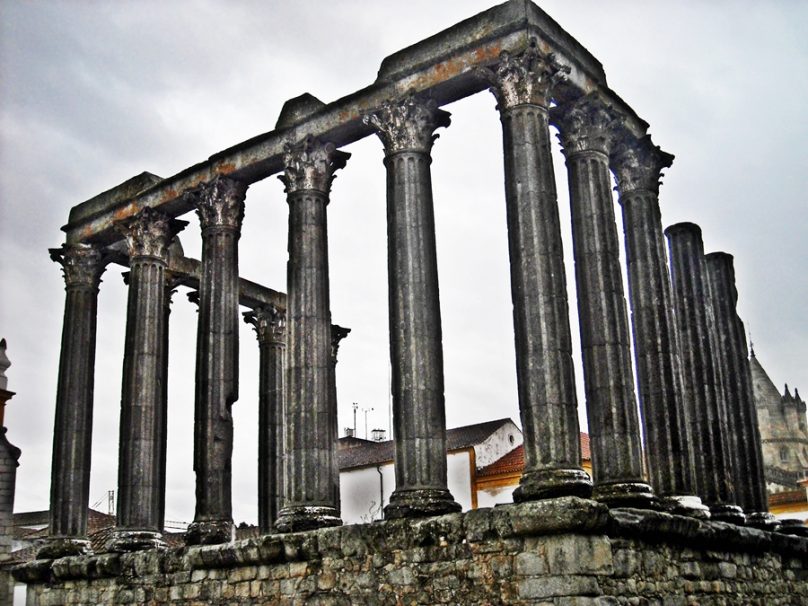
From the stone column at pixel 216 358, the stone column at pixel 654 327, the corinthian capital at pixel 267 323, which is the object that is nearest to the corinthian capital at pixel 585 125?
the stone column at pixel 654 327

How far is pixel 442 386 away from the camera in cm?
1695

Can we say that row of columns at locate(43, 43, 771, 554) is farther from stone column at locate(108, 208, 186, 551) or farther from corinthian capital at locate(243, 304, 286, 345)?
corinthian capital at locate(243, 304, 286, 345)

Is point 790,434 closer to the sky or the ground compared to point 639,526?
closer to the sky

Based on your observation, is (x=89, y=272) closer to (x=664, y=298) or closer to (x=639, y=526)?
(x=664, y=298)

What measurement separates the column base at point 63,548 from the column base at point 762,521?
13561 mm

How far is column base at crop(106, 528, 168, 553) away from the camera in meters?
20.2

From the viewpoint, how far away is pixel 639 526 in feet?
47.2

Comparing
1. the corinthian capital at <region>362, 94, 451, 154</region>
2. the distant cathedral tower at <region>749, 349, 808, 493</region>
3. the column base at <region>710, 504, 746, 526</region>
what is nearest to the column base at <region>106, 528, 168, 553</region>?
the corinthian capital at <region>362, 94, 451, 154</region>

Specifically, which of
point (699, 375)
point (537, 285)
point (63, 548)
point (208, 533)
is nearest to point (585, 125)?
point (537, 285)

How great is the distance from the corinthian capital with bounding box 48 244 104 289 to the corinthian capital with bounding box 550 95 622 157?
11.8 metres

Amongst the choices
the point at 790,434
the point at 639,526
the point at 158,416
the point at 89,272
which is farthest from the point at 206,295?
the point at 790,434

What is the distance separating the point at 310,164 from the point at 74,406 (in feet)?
26.8

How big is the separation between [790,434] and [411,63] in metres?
63.8

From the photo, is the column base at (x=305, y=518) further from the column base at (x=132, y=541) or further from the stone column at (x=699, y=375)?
the stone column at (x=699, y=375)
